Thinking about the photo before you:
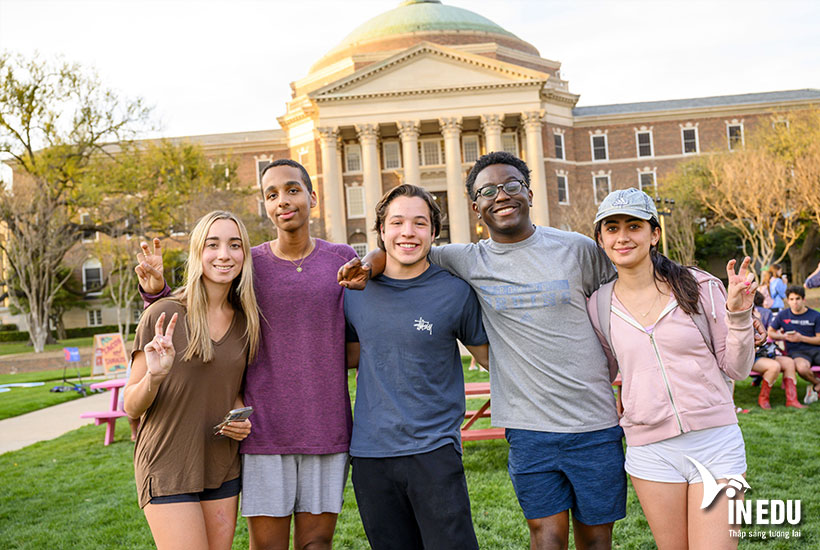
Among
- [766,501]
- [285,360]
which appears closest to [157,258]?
[285,360]

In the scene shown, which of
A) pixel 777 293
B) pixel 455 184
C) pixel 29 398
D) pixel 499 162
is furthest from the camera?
pixel 455 184

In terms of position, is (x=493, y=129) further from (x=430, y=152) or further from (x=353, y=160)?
(x=353, y=160)

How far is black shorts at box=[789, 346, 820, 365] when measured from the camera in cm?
1073

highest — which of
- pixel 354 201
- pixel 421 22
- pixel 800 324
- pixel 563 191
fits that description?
pixel 421 22

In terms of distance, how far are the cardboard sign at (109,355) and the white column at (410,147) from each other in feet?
114

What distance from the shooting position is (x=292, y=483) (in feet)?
12.2

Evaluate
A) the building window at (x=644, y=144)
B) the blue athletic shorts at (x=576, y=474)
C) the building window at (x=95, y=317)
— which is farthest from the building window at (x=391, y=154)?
the blue athletic shorts at (x=576, y=474)

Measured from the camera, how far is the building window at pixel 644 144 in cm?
5978

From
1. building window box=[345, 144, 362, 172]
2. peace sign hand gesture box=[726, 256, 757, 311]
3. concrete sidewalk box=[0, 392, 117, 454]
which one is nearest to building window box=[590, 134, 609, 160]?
building window box=[345, 144, 362, 172]

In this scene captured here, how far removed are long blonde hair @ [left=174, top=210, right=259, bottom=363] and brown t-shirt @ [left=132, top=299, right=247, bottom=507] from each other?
0.05 meters

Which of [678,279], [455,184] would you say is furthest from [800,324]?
[455,184]

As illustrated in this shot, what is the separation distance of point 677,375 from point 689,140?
62.4 meters

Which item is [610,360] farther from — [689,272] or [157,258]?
[157,258]

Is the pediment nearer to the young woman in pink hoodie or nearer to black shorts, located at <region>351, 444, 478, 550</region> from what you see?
the young woman in pink hoodie
